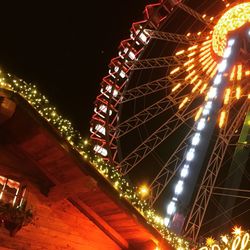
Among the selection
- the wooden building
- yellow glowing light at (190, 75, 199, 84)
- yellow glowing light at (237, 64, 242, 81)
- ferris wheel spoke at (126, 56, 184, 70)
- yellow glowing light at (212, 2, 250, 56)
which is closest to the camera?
the wooden building

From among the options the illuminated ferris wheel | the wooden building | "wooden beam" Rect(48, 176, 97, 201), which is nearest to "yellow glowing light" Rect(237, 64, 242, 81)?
the illuminated ferris wheel

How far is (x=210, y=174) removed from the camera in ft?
61.9

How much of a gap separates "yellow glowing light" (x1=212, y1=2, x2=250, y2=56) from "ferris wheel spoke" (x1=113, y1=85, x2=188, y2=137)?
290cm

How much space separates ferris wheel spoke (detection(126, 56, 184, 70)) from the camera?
73.7 feet

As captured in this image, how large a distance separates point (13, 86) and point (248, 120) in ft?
51.1

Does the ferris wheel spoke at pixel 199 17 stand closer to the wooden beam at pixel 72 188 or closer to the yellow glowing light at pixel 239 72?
the yellow glowing light at pixel 239 72

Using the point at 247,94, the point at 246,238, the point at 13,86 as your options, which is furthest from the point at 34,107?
the point at 247,94

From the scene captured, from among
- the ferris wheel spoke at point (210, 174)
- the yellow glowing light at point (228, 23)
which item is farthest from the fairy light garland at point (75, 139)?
the yellow glowing light at point (228, 23)

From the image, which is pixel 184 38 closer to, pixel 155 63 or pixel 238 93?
pixel 155 63

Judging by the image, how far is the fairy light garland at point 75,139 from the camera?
29.0 feet

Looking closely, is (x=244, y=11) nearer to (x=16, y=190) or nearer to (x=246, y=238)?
(x=246, y=238)

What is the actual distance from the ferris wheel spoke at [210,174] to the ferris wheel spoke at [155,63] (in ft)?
13.5

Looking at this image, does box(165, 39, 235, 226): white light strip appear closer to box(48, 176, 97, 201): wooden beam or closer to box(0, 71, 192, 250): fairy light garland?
box(0, 71, 192, 250): fairy light garland

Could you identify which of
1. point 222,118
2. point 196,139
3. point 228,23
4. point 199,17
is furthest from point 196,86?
point 196,139
